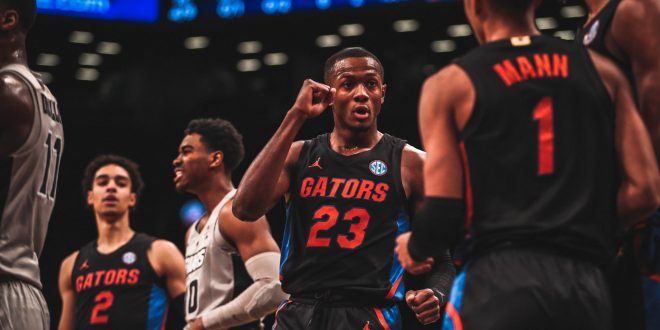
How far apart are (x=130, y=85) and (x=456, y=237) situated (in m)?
11.9

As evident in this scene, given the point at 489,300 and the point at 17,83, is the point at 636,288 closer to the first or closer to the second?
the point at 489,300

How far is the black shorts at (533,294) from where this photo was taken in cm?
240

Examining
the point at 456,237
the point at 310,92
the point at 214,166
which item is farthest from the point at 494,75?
the point at 214,166

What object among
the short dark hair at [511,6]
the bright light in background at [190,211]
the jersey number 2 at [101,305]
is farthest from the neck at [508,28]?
the bright light in background at [190,211]

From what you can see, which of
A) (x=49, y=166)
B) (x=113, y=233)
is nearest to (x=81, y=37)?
(x=113, y=233)

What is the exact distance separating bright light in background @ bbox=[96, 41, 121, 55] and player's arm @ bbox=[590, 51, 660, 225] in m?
11.7

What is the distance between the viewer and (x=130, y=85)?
1391cm

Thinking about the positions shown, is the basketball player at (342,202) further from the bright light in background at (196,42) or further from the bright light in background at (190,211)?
the bright light in background at (196,42)

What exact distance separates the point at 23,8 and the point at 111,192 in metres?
4.00

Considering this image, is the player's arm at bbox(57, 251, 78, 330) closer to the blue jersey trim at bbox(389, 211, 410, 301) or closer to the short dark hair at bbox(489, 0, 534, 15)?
the blue jersey trim at bbox(389, 211, 410, 301)

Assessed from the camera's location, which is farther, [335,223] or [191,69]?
[191,69]

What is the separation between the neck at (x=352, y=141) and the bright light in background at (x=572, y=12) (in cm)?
813

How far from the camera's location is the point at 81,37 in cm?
1320

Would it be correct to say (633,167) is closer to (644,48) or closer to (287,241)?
(644,48)
